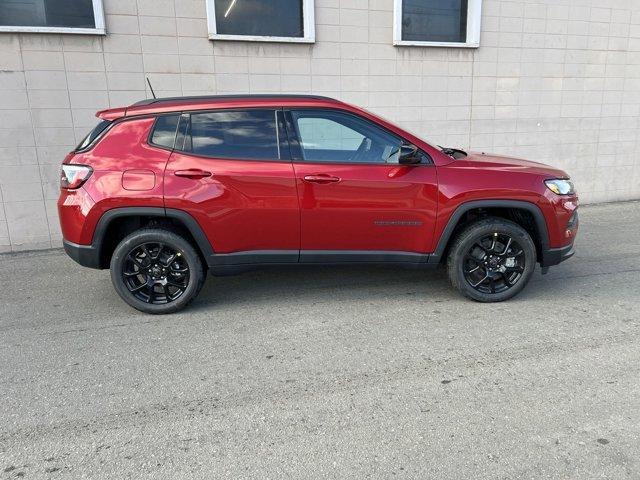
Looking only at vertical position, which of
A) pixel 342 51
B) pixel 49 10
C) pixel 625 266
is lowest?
Result: pixel 625 266

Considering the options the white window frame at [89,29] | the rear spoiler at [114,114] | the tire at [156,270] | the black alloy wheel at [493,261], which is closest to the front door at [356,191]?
the black alloy wheel at [493,261]

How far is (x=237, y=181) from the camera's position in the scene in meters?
3.89

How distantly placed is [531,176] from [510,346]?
4.99ft

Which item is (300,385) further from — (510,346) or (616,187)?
(616,187)

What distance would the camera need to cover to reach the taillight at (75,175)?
153 inches

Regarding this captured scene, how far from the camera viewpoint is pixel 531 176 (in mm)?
4129

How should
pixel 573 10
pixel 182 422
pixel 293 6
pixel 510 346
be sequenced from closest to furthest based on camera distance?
pixel 182 422 < pixel 510 346 < pixel 293 6 < pixel 573 10

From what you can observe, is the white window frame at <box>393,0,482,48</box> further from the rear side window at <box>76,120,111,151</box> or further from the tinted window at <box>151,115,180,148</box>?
the rear side window at <box>76,120,111,151</box>

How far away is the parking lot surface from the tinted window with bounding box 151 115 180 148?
4.82 feet

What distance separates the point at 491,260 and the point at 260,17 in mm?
4748

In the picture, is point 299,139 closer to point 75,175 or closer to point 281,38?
point 75,175

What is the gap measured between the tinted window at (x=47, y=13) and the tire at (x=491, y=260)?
526cm

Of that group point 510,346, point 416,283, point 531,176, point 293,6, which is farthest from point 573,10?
point 510,346

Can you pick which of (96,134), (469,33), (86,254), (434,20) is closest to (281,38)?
(434,20)
